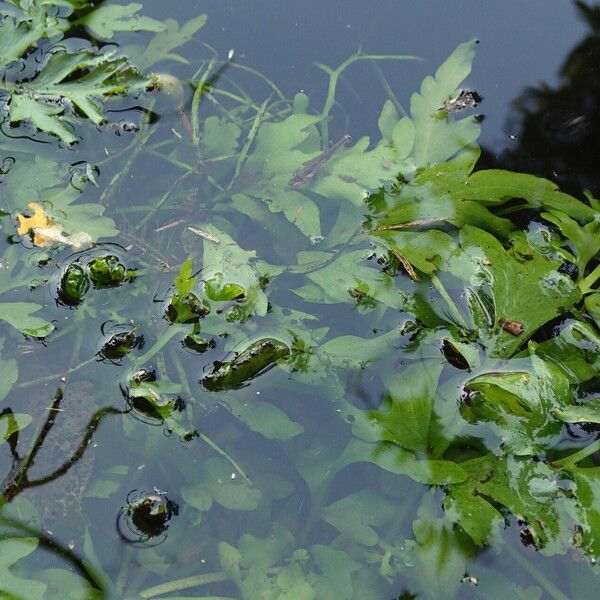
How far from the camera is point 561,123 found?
101 inches

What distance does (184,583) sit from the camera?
1861mm

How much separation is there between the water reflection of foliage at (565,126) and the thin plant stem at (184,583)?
1609 millimetres

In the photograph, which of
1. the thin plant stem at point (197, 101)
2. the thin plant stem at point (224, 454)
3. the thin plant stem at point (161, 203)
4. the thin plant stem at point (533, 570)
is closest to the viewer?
the thin plant stem at point (533, 570)

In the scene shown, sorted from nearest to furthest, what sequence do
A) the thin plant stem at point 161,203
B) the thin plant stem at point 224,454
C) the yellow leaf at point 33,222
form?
the thin plant stem at point 224,454 → the yellow leaf at point 33,222 → the thin plant stem at point 161,203

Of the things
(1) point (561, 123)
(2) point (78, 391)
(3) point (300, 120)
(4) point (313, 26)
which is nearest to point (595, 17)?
(1) point (561, 123)

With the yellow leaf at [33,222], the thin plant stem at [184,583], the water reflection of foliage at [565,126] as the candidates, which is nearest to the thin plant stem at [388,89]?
the water reflection of foliage at [565,126]

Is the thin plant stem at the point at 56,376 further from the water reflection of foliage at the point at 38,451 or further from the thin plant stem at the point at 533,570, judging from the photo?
the thin plant stem at the point at 533,570

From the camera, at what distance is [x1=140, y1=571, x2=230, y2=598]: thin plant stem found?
1.84 meters

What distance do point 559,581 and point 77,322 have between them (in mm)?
1549

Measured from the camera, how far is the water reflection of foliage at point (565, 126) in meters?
2.46

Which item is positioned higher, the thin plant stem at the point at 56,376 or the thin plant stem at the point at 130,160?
the thin plant stem at the point at 130,160

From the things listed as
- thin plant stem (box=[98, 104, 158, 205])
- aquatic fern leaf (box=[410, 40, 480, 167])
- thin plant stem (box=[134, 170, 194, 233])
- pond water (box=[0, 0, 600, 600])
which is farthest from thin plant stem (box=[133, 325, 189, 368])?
aquatic fern leaf (box=[410, 40, 480, 167])

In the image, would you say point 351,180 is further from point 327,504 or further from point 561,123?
point 327,504

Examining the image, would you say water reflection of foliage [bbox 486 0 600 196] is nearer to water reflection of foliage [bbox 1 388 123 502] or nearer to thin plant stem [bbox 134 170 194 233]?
thin plant stem [bbox 134 170 194 233]
